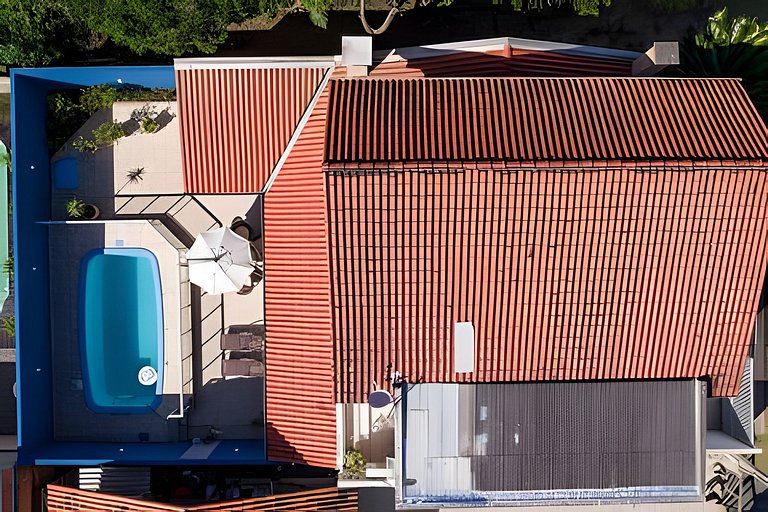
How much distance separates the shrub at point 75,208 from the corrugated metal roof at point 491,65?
396 inches

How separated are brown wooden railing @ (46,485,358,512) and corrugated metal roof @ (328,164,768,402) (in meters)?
4.17

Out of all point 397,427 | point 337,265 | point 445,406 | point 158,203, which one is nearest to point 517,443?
point 445,406

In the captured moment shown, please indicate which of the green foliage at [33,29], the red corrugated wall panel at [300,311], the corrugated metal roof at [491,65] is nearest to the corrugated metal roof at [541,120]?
the corrugated metal roof at [491,65]

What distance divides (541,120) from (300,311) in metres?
8.00

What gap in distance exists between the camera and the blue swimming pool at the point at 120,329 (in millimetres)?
18469

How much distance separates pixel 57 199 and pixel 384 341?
1204 cm

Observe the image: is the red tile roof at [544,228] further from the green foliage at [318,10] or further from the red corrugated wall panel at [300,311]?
the green foliage at [318,10]

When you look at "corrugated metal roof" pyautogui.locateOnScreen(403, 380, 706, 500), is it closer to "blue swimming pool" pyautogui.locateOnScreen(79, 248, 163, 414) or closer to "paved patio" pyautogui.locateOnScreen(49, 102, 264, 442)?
"paved patio" pyautogui.locateOnScreen(49, 102, 264, 442)

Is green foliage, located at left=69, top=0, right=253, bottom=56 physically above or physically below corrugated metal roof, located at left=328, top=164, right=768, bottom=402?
above

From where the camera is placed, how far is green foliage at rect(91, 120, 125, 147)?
710 inches

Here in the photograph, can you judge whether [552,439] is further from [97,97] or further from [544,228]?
[97,97]

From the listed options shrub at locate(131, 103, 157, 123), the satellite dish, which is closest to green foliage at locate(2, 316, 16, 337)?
shrub at locate(131, 103, 157, 123)

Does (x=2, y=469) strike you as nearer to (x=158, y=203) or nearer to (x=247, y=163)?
(x=158, y=203)

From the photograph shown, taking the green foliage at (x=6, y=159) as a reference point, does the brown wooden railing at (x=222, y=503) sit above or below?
below
